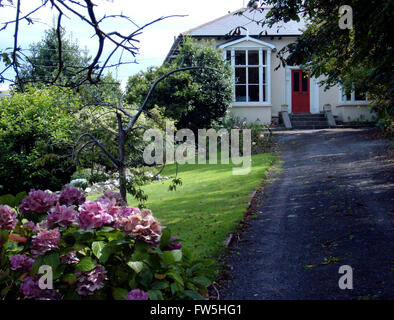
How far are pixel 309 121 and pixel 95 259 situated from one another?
2345 centimetres

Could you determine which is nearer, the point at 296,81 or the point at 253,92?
the point at 253,92

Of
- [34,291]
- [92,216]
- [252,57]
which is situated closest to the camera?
[34,291]

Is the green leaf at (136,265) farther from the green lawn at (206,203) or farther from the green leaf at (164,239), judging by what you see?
→ the green lawn at (206,203)

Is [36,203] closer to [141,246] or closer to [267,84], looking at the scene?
[141,246]

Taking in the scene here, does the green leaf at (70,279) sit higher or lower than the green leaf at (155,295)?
higher

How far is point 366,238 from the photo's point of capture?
258 inches

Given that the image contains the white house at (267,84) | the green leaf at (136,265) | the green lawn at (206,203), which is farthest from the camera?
the white house at (267,84)

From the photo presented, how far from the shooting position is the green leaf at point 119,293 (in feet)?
7.98

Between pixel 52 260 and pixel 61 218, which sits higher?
pixel 61 218

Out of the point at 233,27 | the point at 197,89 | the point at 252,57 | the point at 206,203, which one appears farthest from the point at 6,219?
the point at 233,27

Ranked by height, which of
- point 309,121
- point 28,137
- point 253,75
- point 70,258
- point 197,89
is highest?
point 253,75

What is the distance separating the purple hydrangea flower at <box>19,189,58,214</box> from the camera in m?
3.07

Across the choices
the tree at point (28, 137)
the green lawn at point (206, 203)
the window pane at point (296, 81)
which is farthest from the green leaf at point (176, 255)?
the window pane at point (296, 81)

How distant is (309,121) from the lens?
24719 millimetres
